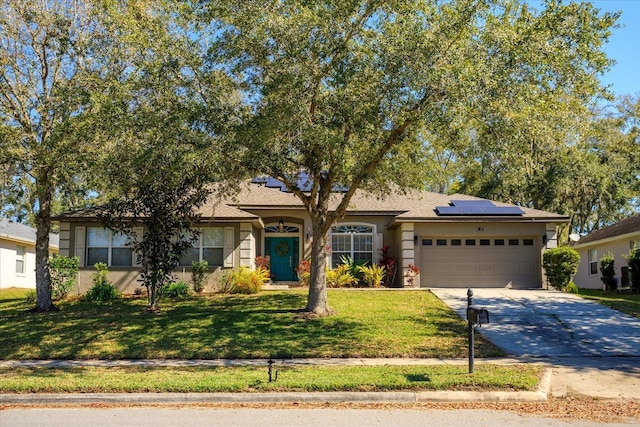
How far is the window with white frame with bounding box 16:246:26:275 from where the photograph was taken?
31.4m

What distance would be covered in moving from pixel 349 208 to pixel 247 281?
524cm

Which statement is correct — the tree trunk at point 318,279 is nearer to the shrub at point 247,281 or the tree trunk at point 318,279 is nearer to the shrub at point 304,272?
the shrub at point 247,281

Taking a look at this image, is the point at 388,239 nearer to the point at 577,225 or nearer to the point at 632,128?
the point at 632,128

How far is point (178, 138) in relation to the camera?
13195 mm

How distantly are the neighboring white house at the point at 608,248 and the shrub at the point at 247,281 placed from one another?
16.0 m

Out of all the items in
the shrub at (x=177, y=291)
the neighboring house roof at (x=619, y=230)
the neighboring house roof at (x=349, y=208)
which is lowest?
the shrub at (x=177, y=291)

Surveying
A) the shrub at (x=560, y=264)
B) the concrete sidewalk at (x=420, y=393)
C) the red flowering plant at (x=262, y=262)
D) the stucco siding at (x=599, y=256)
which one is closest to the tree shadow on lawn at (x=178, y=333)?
the concrete sidewalk at (x=420, y=393)

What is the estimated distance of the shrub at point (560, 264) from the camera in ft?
68.3

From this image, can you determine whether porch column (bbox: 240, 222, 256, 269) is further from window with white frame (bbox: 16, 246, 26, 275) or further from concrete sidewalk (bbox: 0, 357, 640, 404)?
window with white frame (bbox: 16, 246, 26, 275)

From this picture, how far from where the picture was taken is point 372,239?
23.7m

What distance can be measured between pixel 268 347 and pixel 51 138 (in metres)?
7.54

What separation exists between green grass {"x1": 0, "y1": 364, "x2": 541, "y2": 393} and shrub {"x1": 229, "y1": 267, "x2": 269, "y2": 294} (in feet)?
30.3

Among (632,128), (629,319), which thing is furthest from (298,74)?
(632,128)

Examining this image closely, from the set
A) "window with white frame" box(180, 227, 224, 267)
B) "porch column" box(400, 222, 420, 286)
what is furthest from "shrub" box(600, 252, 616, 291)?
"window with white frame" box(180, 227, 224, 267)
